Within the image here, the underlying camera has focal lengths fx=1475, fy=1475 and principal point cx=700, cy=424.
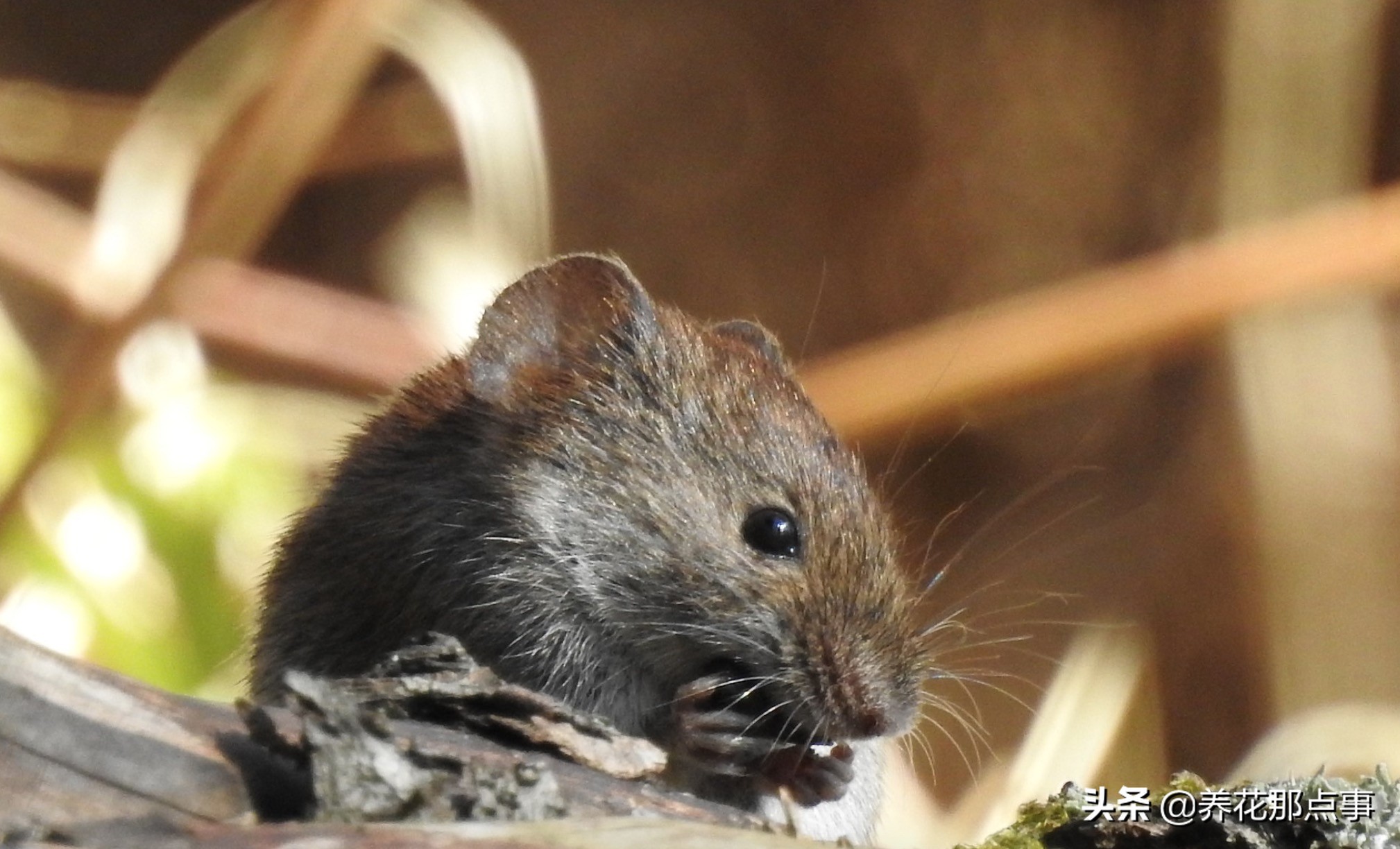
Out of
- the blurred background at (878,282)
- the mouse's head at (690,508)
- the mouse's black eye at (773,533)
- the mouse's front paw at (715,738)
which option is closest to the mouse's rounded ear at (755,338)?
the mouse's head at (690,508)

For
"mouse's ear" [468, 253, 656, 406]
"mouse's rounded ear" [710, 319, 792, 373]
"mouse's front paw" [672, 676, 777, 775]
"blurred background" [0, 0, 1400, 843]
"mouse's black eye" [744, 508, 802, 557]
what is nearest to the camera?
"mouse's front paw" [672, 676, 777, 775]

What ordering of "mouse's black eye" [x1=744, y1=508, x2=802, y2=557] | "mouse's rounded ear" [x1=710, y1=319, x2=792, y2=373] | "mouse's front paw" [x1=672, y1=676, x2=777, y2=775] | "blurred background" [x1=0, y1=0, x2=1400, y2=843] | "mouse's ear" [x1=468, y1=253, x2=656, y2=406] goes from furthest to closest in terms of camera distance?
"blurred background" [x1=0, y1=0, x2=1400, y2=843] → "mouse's rounded ear" [x1=710, y1=319, x2=792, y2=373] → "mouse's ear" [x1=468, y1=253, x2=656, y2=406] → "mouse's black eye" [x1=744, y1=508, x2=802, y2=557] → "mouse's front paw" [x1=672, y1=676, x2=777, y2=775]

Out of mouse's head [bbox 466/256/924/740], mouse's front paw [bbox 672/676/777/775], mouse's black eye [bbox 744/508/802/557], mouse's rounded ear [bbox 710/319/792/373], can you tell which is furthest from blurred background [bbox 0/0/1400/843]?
mouse's front paw [bbox 672/676/777/775]

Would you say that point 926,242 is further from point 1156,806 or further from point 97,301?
point 1156,806

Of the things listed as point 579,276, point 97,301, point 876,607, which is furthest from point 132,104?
point 876,607

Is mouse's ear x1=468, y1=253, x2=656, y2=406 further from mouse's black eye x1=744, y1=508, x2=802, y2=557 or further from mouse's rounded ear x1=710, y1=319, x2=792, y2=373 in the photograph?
mouse's black eye x1=744, y1=508, x2=802, y2=557

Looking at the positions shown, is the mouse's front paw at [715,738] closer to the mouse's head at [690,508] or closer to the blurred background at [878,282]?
the mouse's head at [690,508]

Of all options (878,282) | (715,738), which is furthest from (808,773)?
(878,282)
